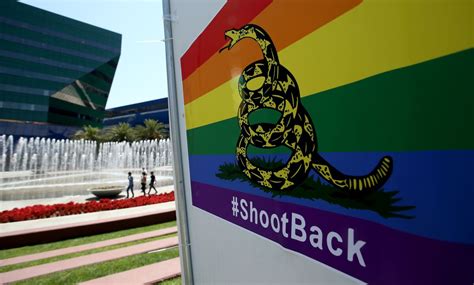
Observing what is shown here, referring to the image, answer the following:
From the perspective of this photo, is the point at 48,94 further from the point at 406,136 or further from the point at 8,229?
the point at 406,136

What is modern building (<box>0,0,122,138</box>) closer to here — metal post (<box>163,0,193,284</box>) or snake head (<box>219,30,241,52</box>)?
metal post (<box>163,0,193,284</box>)

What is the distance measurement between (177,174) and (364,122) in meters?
1.98

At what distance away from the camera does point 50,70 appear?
2226 inches

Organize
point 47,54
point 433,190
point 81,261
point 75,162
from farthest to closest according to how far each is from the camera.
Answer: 1. point 47,54
2. point 75,162
3. point 81,261
4. point 433,190

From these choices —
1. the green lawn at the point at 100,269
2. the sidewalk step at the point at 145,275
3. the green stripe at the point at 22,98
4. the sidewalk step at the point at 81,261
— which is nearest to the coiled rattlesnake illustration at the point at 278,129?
the sidewalk step at the point at 145,275

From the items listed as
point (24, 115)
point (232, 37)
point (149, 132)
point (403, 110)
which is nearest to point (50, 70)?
point (24, 115)

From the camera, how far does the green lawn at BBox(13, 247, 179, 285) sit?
4219mm

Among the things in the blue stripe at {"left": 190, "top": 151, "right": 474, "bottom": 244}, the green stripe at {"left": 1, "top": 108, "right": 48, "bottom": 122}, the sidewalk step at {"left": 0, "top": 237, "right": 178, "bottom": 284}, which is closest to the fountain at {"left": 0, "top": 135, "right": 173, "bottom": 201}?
the sidewalk step at {"left": 0, "top": 237, "right": 178, "bottom": 284}

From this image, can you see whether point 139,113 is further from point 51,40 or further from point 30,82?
point 30,82

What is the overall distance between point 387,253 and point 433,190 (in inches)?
11.4

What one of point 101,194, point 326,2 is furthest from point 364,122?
point 101,194

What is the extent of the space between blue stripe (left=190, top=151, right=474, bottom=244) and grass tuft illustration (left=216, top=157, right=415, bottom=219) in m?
0.02

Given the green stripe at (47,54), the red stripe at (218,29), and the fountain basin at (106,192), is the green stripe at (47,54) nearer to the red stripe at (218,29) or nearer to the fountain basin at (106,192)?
the fountain basin at (106,192)

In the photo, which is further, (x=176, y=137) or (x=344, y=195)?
(x=176, y=137)
